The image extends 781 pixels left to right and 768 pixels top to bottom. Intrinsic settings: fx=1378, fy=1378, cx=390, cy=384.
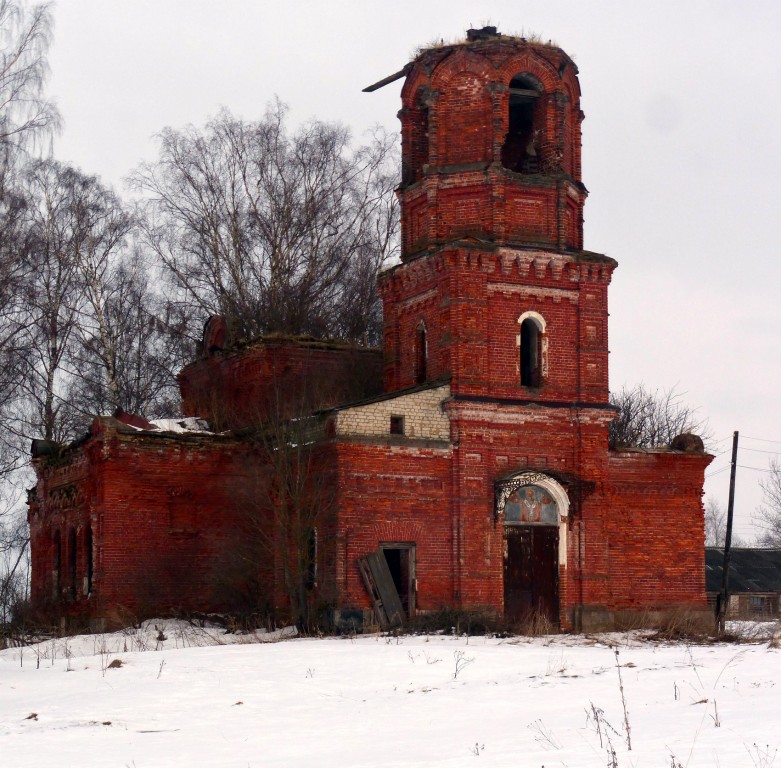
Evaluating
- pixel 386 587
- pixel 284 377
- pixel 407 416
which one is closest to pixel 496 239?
pixel 407 416

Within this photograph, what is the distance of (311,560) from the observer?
2673 centimetres

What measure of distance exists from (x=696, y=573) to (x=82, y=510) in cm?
1302

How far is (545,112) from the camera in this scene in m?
28.7

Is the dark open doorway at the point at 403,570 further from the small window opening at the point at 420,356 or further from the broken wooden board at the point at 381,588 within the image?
the small window opening at the point at 420,356

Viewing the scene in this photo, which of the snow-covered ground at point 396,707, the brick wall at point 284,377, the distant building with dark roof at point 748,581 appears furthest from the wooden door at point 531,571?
the distant building with dark roof at point 748,581

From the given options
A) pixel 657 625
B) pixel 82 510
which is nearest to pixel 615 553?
pixel 657 625

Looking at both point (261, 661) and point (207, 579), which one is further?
point (207, 579)

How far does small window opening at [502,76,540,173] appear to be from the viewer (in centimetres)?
2895

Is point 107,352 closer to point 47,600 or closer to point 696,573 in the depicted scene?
point 47,600

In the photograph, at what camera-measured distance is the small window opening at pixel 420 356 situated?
94.3ft

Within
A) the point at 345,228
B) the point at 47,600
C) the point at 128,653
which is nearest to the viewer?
the point at 128,653

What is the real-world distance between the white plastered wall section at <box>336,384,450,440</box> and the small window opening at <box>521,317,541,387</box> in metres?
1.97

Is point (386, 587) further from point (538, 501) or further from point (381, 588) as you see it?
point (538, 501)

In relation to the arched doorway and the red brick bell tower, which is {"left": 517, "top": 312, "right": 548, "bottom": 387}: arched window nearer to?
the red brick bell tower
